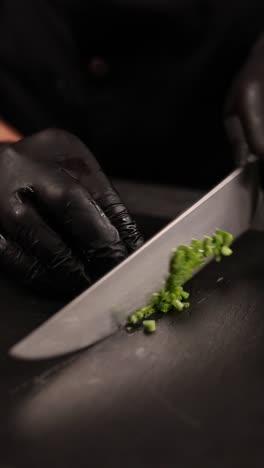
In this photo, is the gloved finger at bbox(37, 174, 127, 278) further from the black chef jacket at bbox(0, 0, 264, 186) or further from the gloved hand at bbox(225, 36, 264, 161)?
the black chef jacket at bbox(0, 0, 264, 186)

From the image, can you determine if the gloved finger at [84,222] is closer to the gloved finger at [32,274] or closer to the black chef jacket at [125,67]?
the gloved finger at [32,274]

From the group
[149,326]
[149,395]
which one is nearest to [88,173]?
[149,326]

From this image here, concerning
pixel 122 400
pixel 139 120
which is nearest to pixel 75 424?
pixel 122 400

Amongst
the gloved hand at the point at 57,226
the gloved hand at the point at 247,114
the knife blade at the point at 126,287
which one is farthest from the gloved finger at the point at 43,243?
the gloved hand at the point at 247,114

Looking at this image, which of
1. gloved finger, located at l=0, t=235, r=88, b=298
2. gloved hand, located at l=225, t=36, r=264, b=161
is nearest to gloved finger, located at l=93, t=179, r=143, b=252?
gloved finger, located at l=0, t=235, r=88, b=298

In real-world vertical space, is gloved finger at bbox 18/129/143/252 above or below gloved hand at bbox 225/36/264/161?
above

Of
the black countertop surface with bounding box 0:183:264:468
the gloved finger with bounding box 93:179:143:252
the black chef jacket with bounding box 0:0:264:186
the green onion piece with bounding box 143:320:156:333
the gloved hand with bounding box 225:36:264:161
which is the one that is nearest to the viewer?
the black countertop surface with bounding box 0:183:264:468
